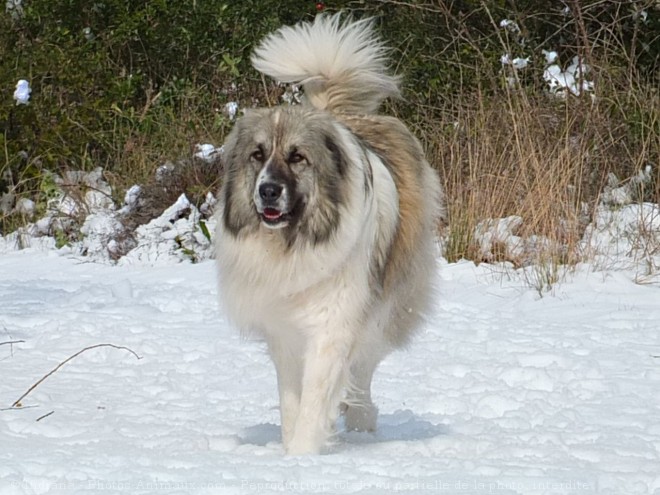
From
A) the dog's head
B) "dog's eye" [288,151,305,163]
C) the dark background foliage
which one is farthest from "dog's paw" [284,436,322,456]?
the dark background foliage

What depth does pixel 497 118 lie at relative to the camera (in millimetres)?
8523

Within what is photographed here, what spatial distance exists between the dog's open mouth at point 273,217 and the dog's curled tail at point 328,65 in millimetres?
851

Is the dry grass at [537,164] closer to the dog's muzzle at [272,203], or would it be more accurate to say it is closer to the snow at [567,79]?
the snow at [567,79]

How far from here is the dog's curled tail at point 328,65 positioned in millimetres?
4621

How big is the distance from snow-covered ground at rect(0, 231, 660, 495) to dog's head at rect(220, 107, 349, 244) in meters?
0.77

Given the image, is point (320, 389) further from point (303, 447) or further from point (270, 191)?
point (270, 191)

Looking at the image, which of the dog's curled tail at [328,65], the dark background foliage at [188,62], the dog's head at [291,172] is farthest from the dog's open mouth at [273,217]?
the dark background foliage at [188,62]

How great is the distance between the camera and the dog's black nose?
3816 millimetres

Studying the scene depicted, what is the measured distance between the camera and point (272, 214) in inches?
153

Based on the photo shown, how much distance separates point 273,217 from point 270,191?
0.10 m

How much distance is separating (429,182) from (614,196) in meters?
4.00

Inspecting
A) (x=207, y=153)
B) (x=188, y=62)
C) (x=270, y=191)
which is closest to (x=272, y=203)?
(x=270, y=191)

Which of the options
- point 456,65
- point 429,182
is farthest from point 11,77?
point 429,182

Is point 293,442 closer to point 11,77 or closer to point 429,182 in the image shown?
point 429,182
